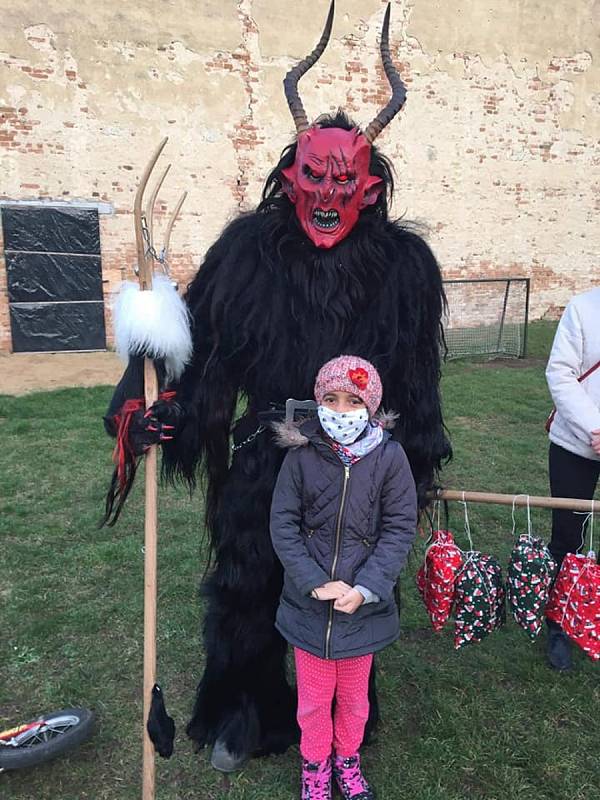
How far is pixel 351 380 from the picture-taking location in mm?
1984

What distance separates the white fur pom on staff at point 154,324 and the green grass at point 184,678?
1570 mm

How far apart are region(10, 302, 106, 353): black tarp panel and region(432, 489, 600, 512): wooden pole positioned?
8958 mm

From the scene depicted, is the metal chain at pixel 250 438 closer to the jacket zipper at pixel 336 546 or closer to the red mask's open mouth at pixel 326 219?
the jacket zipper at pixel 336 546

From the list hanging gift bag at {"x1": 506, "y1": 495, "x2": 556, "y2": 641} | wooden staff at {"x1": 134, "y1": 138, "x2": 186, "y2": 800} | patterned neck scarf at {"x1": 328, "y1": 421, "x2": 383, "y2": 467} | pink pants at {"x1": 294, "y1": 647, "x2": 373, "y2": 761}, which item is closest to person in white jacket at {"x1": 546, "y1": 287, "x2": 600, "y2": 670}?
hanging gift bag at {"x1": 506, "y1": 495, "x2": 556, "y2": 641}

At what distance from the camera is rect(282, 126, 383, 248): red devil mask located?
2.14 m

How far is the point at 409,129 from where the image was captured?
38.8ft

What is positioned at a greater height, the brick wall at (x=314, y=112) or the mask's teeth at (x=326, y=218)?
the brick wall at (x=314, y=112)

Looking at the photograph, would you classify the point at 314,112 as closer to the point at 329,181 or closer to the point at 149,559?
the point at 329,181

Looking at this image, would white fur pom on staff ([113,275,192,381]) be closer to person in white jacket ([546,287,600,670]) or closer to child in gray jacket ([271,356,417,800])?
child in gray jacket ([271,356,417,800])

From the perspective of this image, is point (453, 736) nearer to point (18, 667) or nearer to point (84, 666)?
point (84, 666)

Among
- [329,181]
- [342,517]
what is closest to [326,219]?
[329,181]

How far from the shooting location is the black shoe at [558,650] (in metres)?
3.10

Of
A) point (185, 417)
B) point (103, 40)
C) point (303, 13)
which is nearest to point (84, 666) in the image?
point (185, 417)

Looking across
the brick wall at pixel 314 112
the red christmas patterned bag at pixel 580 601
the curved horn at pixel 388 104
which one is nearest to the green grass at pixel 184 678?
the red christmas patterned bag at pixel 580 601
